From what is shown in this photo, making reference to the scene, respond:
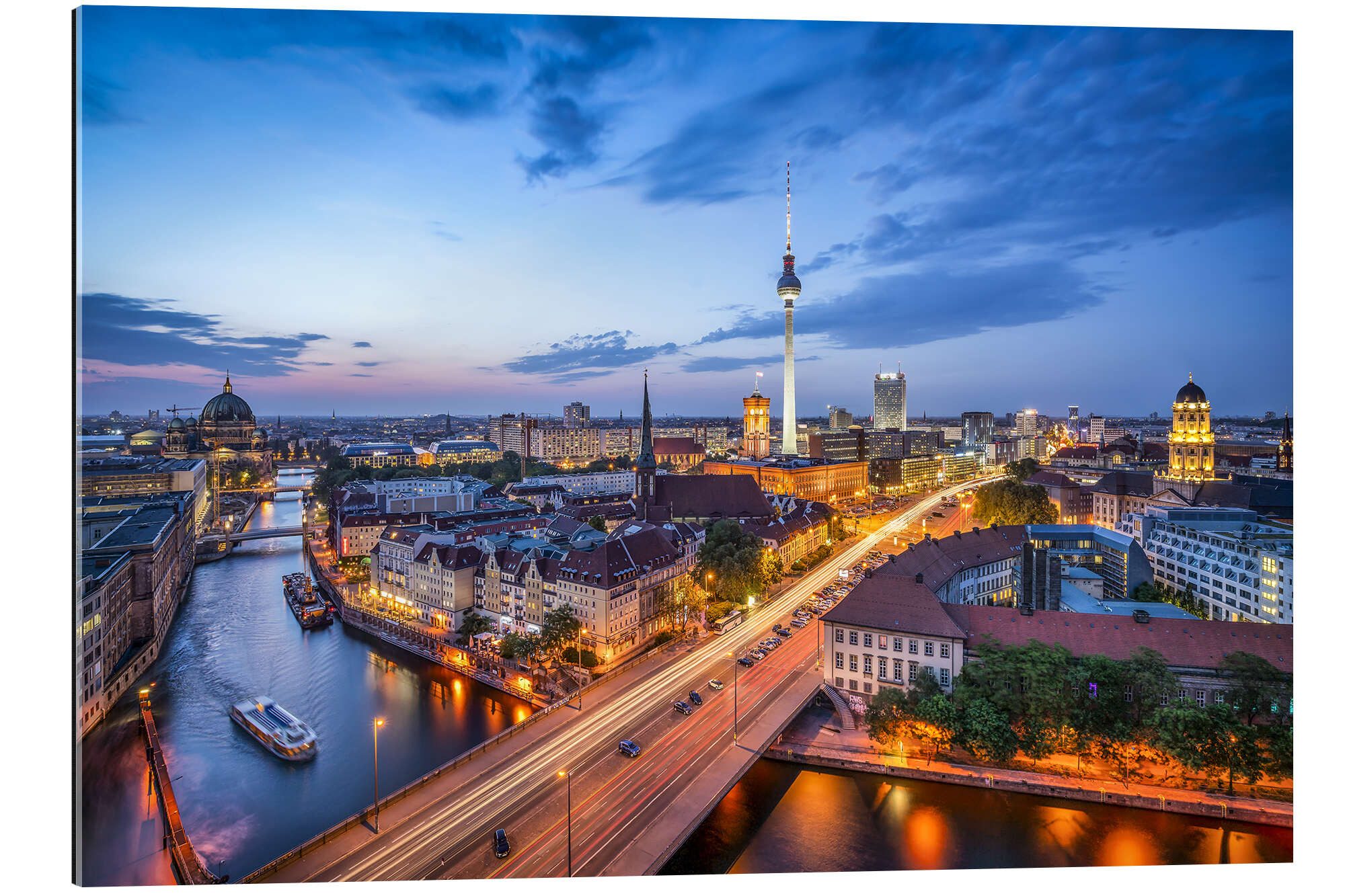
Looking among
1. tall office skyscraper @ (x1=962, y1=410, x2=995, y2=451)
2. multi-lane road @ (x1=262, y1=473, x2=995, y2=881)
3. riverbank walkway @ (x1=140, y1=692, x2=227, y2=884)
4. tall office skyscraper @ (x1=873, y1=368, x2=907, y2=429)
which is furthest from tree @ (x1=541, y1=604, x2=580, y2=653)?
tall office skyscraper @ (x1=873, y1=368, x2=907, y2=429)

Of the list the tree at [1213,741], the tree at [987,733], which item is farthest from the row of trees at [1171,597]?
the tree at [987,733]

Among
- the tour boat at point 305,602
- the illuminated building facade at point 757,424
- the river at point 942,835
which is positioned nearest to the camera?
the river at point 942,835

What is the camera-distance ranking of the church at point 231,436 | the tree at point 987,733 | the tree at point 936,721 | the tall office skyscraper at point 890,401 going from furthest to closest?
the tall office skyscraper at point 890,401 → the church at point 231,436 → the tree at point 936,721 → the tree at point 987,733

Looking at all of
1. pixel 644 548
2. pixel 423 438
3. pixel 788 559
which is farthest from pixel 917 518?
pixel 423 438

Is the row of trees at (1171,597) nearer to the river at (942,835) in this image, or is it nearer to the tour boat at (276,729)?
the river at (942,835)

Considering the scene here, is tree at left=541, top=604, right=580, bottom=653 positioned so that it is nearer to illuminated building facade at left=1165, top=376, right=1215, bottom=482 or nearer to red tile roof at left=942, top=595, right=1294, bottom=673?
red tile roof at left=942, top=595, right=1294, bottom=673

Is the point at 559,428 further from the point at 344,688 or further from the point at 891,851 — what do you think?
the point at 891,851
